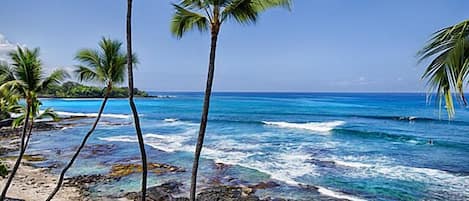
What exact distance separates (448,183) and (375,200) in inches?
183

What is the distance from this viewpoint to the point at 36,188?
45.6 feet

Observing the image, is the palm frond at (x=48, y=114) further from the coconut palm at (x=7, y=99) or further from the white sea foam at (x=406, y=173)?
the white sea foam at (x=406, y=173)

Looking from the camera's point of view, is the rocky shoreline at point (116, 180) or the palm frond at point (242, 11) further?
the rocky shoreline at point (116, 180)

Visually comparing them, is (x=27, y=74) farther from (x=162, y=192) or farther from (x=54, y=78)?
(x=162, y=192)

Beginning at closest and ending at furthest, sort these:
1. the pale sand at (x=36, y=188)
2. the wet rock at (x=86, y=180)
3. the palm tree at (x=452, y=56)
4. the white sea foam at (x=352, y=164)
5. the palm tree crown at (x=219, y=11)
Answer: the palm tree at (x=452, y=56), the palm tree crown at (x=219, y=11), the pale sand at (x=36, y=188), the wet rock at (x=86, y=180), the white sea foam at (x=352, y=164)

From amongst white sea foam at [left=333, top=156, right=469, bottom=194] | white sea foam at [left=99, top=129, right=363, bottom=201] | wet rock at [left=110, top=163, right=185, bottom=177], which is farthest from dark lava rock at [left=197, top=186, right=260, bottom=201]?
white sea foam at [left=333, top=156, right=469, bottom=194]

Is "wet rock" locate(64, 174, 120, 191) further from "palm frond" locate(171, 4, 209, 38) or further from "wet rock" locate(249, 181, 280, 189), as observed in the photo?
"palm frond" locate(171, 4, 209, 38)

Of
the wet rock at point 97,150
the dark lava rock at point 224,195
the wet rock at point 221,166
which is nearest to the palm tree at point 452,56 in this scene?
the dark lava rock at point 224,195

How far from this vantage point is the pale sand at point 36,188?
1280 centimetres

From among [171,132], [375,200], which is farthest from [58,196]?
[171,132]

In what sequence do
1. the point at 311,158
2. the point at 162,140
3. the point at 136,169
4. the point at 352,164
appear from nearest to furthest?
the point at 136,169 → the point at 352,164 → the point at 311,158 → the point at 162,140

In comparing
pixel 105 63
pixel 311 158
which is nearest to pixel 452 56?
pixel 105 63

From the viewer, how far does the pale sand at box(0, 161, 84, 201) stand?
12.8 m

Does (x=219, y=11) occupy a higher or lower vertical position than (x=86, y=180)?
higher
